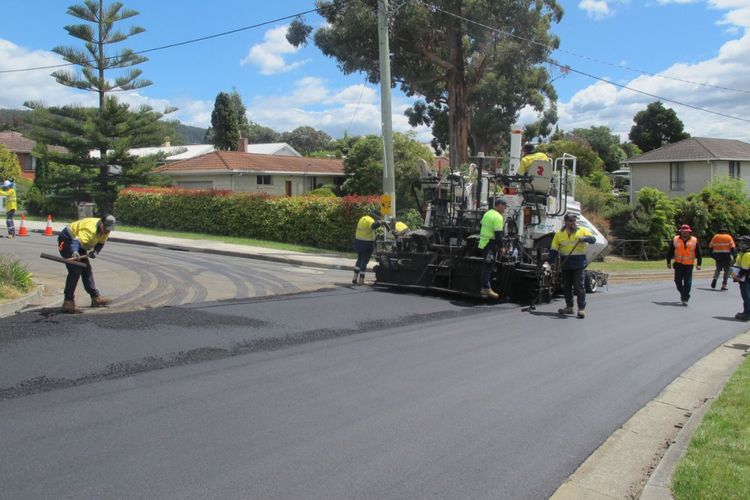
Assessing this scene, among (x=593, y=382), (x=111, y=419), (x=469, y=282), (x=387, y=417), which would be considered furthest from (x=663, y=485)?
(x=469, y=282)

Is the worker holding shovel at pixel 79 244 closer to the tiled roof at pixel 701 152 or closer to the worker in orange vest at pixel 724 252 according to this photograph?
the worker in orange vest at pixel 724 252

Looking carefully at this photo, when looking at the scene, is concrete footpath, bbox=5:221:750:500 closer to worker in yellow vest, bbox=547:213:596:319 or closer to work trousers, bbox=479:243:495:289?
worker in yellow vest, bbox=547:213:596:319

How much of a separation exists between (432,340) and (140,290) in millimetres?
6154

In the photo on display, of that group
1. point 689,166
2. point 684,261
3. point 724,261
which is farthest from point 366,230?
point 689,166

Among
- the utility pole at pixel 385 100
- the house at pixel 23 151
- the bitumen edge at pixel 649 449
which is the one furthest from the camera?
the house at pixel 23 151

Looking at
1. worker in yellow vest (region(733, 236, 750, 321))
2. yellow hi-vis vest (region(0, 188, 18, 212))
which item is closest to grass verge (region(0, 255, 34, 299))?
yellow hi-vis vest (region(0, 188, 18, 212))

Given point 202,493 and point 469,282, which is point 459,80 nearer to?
point 469,282

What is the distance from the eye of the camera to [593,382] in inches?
277

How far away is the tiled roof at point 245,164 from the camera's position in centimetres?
3681

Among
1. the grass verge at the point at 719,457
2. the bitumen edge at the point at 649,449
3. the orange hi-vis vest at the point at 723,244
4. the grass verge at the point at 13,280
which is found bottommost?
the bitumen edge at the point at 649,449

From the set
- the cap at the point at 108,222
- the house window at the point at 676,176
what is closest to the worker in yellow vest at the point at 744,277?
the cap at the point at 108,222

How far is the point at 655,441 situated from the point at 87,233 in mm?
7474

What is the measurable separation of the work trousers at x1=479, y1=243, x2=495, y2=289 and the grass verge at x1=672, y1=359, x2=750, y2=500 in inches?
201

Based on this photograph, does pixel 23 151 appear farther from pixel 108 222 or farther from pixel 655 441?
pixel 655 441
